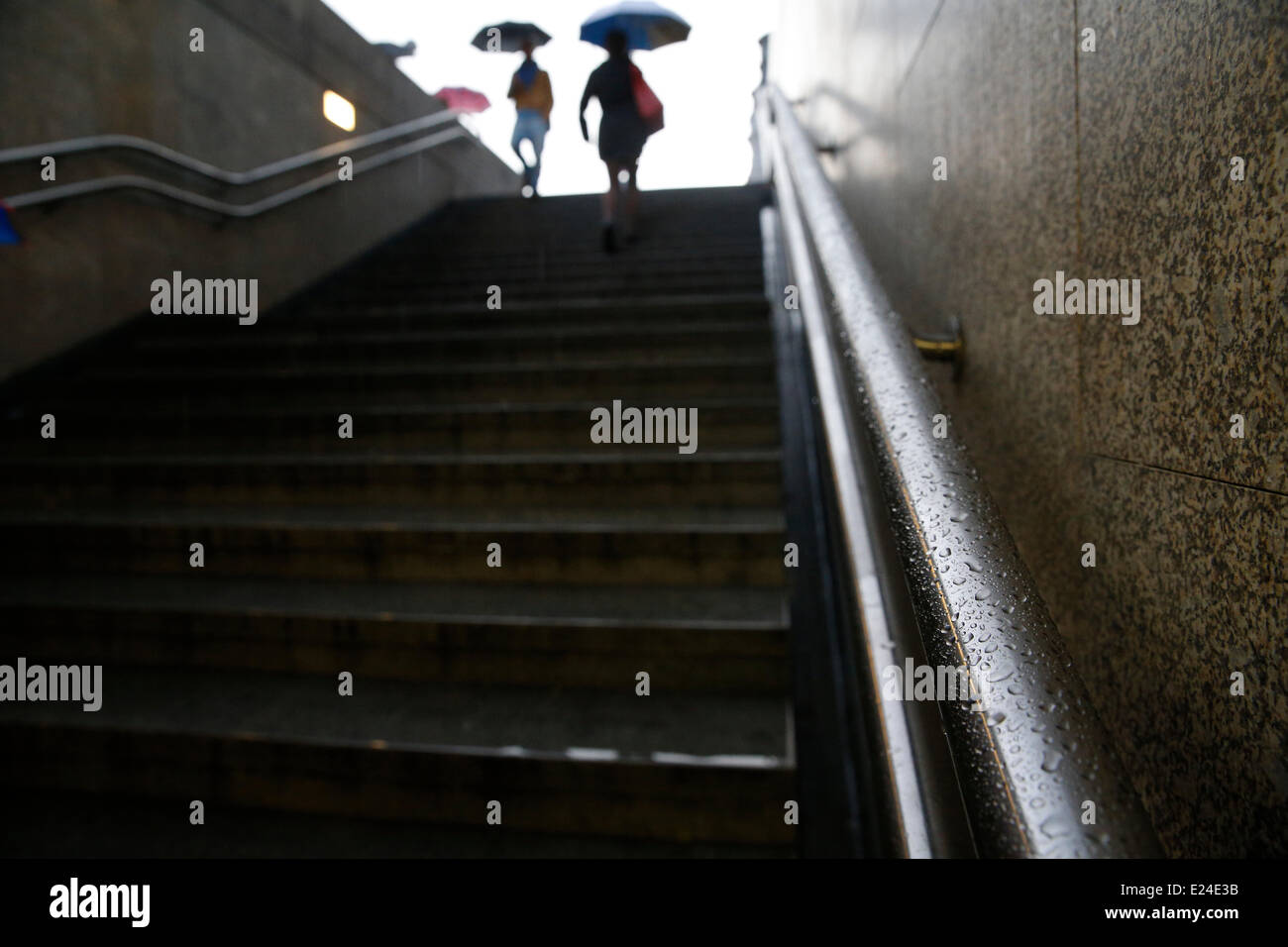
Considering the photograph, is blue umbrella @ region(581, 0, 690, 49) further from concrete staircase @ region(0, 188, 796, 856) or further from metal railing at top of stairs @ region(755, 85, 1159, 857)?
metal railing at top of stairs @ region(755, 85, 1159, 857)

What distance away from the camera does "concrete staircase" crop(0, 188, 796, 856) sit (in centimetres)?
164

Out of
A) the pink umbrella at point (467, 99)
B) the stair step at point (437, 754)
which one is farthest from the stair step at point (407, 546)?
the pink umbrella at point (467, 99)

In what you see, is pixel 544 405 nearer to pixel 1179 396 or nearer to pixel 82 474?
pixel 82 474

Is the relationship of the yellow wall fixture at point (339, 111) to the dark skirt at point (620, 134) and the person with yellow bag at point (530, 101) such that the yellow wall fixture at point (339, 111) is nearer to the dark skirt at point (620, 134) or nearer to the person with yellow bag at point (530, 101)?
the person with yellow bag at point (530, 101)

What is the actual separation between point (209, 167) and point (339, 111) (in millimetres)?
1700

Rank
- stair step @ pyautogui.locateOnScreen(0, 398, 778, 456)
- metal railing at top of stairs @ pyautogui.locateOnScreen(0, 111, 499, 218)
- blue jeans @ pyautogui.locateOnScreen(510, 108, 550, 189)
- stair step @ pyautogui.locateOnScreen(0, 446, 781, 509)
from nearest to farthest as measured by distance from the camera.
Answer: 1. stair step @ pyautogui.locateOnScreen(0, 446, 781, 509)
2. stair step @ pyautogui.locateOnScreen(0, 398, 778, 456)
3. metal railing at top of stairs @ pyautogui.locateOnScreen(0, 111, 499, 218)
4. blue jeans @ pyautogui.locateOnScreen(510, 108, 550, 189)

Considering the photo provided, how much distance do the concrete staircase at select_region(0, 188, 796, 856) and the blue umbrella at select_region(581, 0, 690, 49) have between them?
4.33 m

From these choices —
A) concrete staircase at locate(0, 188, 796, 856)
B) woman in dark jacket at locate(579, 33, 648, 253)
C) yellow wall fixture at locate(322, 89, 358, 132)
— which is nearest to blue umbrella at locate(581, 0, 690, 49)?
woman in dark jacket at locate(579, 33, 648, 253)

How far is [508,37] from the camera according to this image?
24.6 ft

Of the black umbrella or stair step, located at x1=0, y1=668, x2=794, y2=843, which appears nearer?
stair step, located at x1=0, y1=668, x2=794, y2=843

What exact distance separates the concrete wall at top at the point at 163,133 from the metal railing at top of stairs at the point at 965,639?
4.12 metres

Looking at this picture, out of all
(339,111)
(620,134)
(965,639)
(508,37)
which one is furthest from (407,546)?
(508,37)

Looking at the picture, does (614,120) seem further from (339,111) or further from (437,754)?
(437,754)
